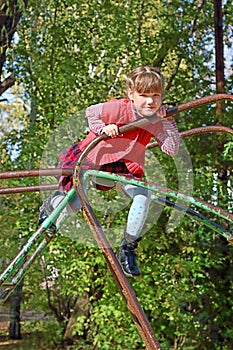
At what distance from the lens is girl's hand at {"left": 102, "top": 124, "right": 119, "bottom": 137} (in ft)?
5.76

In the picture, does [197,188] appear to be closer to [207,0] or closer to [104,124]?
[207,0]

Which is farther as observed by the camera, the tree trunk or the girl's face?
the tree trunk

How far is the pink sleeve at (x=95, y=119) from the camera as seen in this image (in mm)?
1899

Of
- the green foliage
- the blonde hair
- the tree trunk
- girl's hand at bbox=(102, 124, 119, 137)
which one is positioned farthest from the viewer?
the tree trunk

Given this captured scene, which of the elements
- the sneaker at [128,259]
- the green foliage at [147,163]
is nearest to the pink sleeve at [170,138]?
the sneaker at [128,259]

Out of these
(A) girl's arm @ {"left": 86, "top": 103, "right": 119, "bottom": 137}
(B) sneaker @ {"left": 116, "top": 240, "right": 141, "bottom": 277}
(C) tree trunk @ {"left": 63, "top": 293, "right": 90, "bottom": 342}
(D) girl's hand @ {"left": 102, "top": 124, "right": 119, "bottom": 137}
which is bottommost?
(C) tree trunk @ {"left": 63, "top": 293, "right": 90, "bottom": 342}

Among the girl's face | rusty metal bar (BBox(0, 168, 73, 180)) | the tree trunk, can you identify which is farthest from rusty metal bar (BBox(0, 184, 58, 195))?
the tree trunk

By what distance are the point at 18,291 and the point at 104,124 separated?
4236mm

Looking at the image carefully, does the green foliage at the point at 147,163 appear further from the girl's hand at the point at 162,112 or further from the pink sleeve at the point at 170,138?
the girl's hand at the point at 162,112

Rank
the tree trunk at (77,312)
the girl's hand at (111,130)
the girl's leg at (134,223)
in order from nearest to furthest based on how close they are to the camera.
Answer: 1. the girl's hand at (111,130)
2. the girl's leg at (134,223)
3. the tree trunk at (77,312)

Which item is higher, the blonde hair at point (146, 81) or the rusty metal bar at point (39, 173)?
the blonde hair at point (146, 81)

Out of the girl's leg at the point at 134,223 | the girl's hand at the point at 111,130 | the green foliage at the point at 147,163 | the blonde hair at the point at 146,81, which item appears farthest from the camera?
the green foliage at the point at 147,163

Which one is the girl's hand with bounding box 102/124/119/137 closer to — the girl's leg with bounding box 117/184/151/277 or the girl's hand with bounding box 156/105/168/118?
the girl's hand with bounding box 156/105/168/118

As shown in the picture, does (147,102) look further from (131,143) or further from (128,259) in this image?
(128,259)
